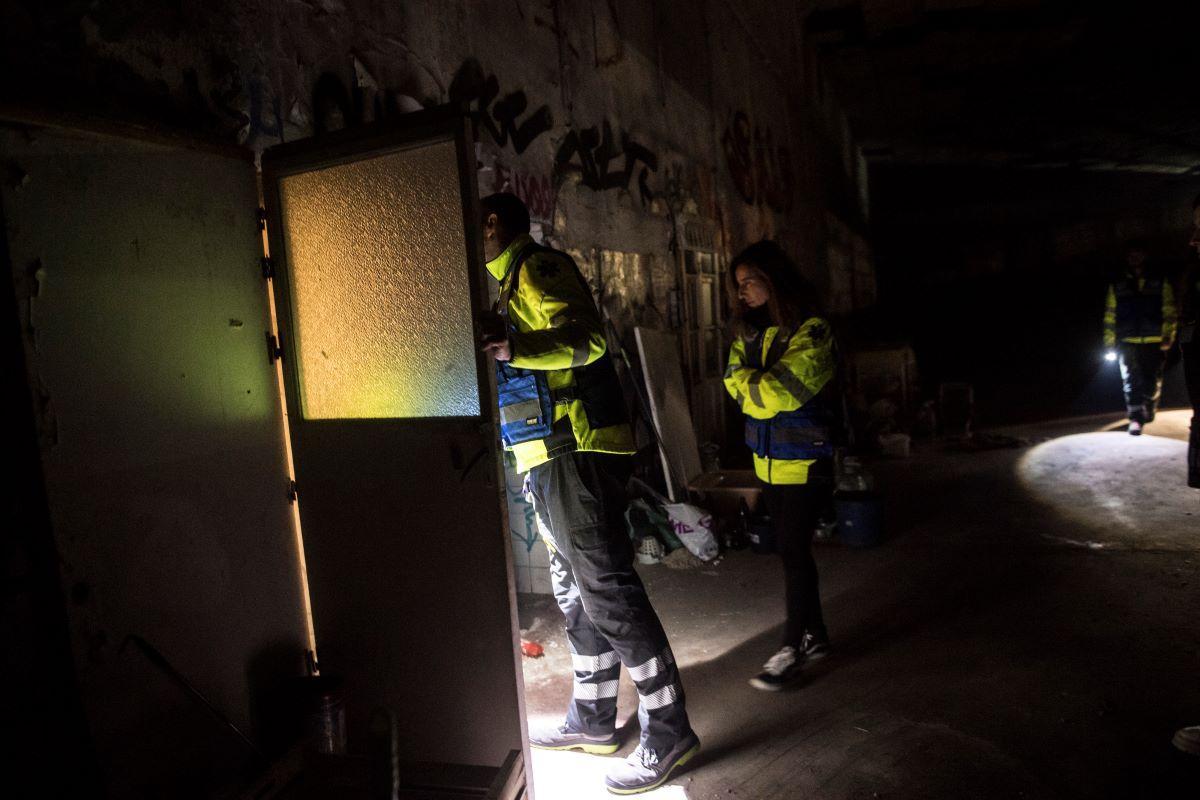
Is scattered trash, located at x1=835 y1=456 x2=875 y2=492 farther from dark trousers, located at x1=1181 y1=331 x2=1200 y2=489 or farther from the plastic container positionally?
the plastic container

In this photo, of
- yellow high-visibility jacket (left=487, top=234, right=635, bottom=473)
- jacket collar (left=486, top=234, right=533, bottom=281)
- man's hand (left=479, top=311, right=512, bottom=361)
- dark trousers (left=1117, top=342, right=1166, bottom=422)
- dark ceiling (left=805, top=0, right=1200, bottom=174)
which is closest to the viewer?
man's hand (left=479, top=311, right=512, bottom=361)

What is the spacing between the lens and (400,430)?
8.46 ft

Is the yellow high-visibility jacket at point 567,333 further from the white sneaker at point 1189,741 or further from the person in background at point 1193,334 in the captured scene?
the person in background at point 1193,334

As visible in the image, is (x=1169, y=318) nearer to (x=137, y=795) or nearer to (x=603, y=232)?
(x=603, y=232)

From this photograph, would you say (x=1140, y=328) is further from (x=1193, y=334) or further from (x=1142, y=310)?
(x=1193, y=334)

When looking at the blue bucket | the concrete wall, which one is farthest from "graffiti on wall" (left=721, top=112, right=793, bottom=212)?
the blue bucket

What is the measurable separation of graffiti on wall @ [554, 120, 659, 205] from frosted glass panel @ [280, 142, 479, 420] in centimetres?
283

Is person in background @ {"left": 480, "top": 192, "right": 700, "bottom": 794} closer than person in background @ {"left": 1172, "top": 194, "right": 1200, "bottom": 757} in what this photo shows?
Yes

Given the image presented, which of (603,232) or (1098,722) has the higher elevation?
(603,232)

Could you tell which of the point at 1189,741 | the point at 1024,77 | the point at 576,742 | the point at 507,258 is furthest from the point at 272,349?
the point at 1024,77

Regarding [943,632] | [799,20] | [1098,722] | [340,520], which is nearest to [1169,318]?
[943,632]

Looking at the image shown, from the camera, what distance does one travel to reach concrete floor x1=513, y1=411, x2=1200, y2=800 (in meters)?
2.74

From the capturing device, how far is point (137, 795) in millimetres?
2354

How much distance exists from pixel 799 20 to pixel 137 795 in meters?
14.8
